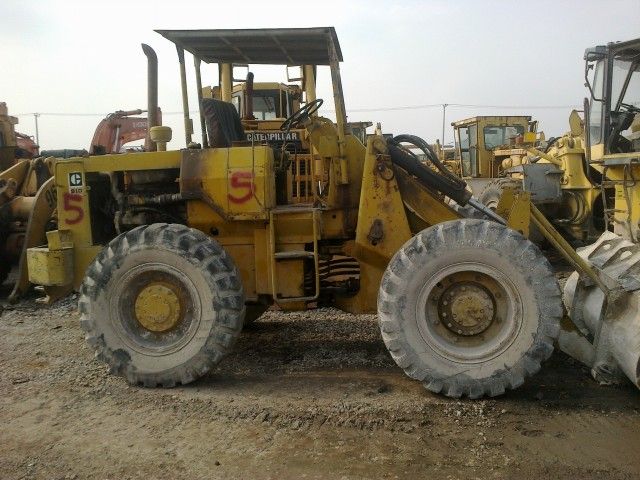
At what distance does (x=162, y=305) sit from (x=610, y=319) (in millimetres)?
3251

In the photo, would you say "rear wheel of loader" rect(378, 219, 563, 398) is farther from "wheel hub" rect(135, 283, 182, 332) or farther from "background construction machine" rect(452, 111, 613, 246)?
"background construction machine" rect(452, 111, 613, 246)

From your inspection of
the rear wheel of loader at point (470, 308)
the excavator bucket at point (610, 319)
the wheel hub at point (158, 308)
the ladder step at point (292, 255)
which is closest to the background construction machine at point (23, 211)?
the wheel hub at point (158, 308)

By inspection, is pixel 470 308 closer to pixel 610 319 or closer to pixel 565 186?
pixel 610 319

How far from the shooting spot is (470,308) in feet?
13.9

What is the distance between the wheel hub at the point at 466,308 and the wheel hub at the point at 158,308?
1972 mm

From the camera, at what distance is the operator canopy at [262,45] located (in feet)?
15.8

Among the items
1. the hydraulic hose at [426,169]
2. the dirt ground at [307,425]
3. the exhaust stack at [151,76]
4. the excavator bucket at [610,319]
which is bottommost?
the dirt ground at [307,425]

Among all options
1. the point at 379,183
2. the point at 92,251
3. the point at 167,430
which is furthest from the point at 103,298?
the point at 379,183

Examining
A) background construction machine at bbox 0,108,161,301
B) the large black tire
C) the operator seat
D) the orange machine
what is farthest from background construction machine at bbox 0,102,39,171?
the large black tire

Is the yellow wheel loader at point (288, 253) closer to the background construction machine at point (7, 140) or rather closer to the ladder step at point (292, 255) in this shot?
the ladder step at point (292, 255)

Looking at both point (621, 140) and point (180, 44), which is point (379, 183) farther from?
point (621, 140)

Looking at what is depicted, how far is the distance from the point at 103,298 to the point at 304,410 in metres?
1.76

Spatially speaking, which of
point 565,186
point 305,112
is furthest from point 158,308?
point 565,186

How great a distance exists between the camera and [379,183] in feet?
15.3
